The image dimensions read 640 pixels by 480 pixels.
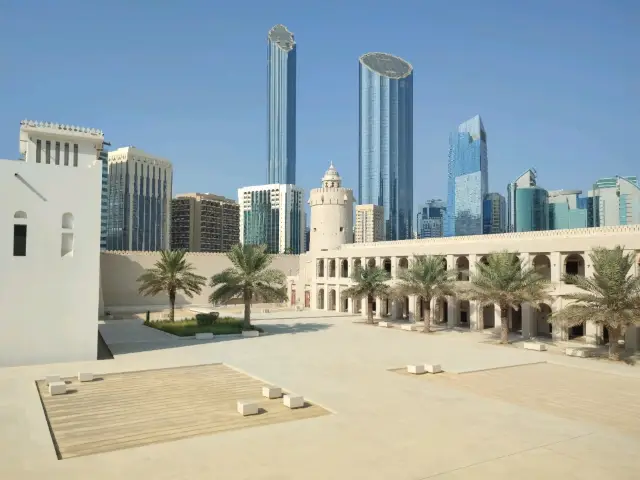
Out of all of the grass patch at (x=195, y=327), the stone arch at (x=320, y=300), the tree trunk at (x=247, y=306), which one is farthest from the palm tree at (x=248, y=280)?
the stone arch at (x=320, y=300)

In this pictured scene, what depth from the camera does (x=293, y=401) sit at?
43.3 ft

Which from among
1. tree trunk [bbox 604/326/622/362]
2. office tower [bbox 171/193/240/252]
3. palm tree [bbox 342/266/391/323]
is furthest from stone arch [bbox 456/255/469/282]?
office tower [bbox 171/193/240/252]

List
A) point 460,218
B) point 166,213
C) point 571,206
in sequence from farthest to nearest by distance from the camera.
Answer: point 460,218, point 571,206, point 166,213

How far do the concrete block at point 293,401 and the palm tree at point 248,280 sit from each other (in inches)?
590

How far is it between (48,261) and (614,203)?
121554 millimetres

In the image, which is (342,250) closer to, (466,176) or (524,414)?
(524,414)

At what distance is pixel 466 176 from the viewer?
7485 inches

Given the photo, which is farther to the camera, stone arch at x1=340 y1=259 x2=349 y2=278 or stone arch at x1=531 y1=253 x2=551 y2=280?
stone arch at x1=340 y1=259 x2=349 y2=278

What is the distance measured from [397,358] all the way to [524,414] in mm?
8461

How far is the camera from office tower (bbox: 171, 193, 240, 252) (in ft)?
399

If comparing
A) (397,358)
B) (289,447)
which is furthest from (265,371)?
(289,447)

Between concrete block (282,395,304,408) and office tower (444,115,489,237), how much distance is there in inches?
6624

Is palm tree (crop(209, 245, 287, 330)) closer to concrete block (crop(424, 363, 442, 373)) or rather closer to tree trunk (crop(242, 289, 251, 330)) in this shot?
tree trunk (crop(242, 289, 251, 330))

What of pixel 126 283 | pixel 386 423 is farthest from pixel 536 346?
pixel 126 283
